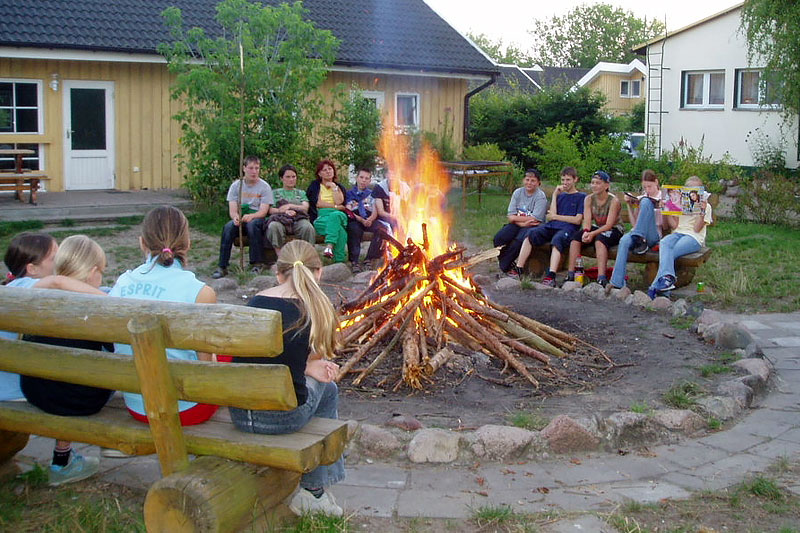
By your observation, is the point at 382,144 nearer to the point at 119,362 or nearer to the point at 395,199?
the point at 395,199

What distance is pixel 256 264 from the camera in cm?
1062

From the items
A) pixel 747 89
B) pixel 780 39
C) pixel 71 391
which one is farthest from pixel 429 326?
pixel 747 89

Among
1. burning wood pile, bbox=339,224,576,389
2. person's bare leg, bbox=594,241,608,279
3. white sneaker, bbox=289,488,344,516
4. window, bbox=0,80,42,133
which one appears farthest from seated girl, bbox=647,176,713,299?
window, bbox=0,80,42,133

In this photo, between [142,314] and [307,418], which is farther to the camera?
[307,418]

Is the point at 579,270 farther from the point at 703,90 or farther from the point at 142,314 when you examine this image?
the point at 703,90

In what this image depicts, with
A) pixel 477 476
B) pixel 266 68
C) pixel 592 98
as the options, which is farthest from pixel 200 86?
pixel 592 98

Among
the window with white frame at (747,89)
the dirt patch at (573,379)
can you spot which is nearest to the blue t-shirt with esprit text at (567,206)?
the dirt patch at (573,379)

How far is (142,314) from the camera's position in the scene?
3.51 m

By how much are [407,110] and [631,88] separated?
3878 centimetres

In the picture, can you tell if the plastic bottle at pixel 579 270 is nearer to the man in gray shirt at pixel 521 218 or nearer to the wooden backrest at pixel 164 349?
the man in gray shirt at pixel 521 218

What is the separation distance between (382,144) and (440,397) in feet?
36.5

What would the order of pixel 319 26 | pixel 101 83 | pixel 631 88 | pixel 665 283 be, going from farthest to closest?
pixel 631 88 < pixel 319 26 < pixel 101 83 < pixel 665 283

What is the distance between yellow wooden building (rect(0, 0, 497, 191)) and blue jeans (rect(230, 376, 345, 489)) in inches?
486

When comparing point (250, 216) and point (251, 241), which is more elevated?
point (250, 216)
